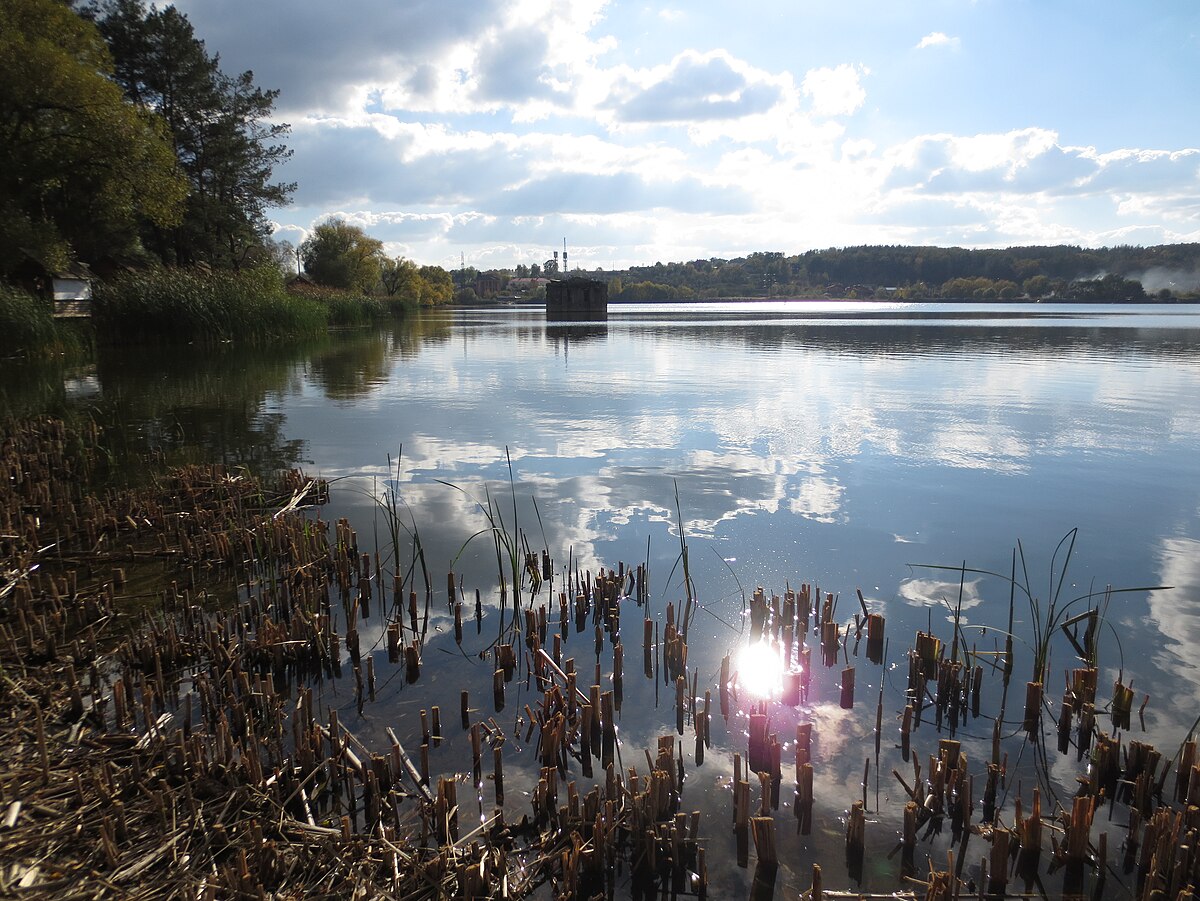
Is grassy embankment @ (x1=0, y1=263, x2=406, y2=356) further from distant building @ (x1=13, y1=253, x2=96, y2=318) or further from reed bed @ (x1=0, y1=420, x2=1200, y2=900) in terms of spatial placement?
reed bed @ (x1=0, y1=420, x2=1200, y2=900)

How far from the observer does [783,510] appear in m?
9.38

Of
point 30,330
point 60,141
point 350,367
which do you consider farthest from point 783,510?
point 60,141

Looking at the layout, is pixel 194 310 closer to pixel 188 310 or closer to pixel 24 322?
pixel 188 310

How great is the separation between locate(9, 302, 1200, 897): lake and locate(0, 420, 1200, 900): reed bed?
8cm

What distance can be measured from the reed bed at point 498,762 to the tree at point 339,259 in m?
96.0

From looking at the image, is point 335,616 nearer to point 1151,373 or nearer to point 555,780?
point 555,780

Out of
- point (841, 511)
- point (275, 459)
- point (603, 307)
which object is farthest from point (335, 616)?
point (603, 307)

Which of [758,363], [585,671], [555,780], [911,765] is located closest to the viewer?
[555,780]

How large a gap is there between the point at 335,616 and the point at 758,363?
25694 millimetres

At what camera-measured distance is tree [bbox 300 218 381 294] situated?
316 ft

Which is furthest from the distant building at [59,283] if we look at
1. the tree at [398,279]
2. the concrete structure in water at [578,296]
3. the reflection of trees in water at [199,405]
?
the tree at [398,279]

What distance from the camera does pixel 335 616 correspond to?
20.6ft

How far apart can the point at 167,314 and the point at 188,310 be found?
85 centimetres

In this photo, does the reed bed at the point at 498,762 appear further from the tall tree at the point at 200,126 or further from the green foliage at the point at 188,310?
the tall tree at the point at 200,126
